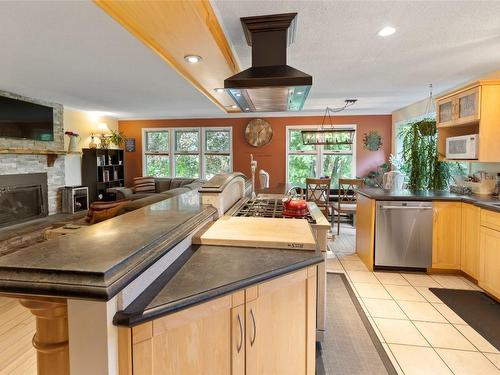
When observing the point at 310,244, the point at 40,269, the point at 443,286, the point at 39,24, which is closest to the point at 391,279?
the point at 443,286

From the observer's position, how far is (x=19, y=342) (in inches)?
85.2

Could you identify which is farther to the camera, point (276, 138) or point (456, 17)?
point (276, 138)

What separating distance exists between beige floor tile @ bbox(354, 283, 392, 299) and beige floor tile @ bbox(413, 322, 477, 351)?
1.67 feet

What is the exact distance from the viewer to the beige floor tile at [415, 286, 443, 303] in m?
2.83

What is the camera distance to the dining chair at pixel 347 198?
5.25 m

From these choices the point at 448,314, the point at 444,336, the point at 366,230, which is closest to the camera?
the point at 444,336

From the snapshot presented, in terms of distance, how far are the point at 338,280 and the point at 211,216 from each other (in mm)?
2114

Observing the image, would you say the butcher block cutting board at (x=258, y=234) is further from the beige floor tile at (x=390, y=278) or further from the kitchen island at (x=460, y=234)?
the kitchen island at (x=460, y=234)

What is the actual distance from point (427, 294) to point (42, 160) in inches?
247

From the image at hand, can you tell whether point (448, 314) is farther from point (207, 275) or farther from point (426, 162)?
point (207, 275)

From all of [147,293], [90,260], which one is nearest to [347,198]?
[147,293]

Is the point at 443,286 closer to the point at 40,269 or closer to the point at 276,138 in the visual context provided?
the point at 40,269

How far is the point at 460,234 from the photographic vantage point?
131 inches

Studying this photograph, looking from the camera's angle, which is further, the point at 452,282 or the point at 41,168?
the point at 41,168
